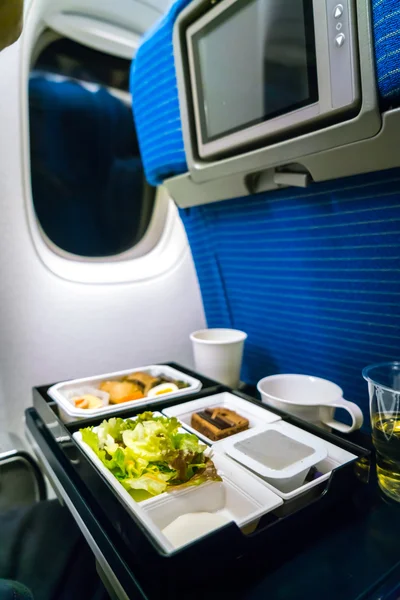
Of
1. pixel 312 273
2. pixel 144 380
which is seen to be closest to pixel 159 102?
pixel 312 273

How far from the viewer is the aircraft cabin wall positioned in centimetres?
124

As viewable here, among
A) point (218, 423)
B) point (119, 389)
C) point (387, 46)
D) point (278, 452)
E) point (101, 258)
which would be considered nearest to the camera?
point (387, 46)

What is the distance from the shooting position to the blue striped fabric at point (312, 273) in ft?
2.77

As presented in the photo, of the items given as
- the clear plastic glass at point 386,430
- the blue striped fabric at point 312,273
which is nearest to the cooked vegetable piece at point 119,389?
the blue striped fabric at point 312,273

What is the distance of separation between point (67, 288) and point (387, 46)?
1.06m

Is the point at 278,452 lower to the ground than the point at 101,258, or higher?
lower

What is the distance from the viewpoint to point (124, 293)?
4.77 feet

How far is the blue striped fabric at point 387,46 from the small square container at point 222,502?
0.63m

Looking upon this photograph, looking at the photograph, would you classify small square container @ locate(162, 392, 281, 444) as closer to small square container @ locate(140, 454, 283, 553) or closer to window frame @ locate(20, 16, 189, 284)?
small square container @ locate(140, 454, 283, 553)

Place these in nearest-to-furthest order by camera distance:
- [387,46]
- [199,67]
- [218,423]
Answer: [387,46] < [218,423] < [199,67]

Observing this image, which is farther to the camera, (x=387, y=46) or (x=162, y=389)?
(x=162, y=389)

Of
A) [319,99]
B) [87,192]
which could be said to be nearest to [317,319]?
[319,99]

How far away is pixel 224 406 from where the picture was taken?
3.22 feet

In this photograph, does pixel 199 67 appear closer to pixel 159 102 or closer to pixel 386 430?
pixel 159 102
